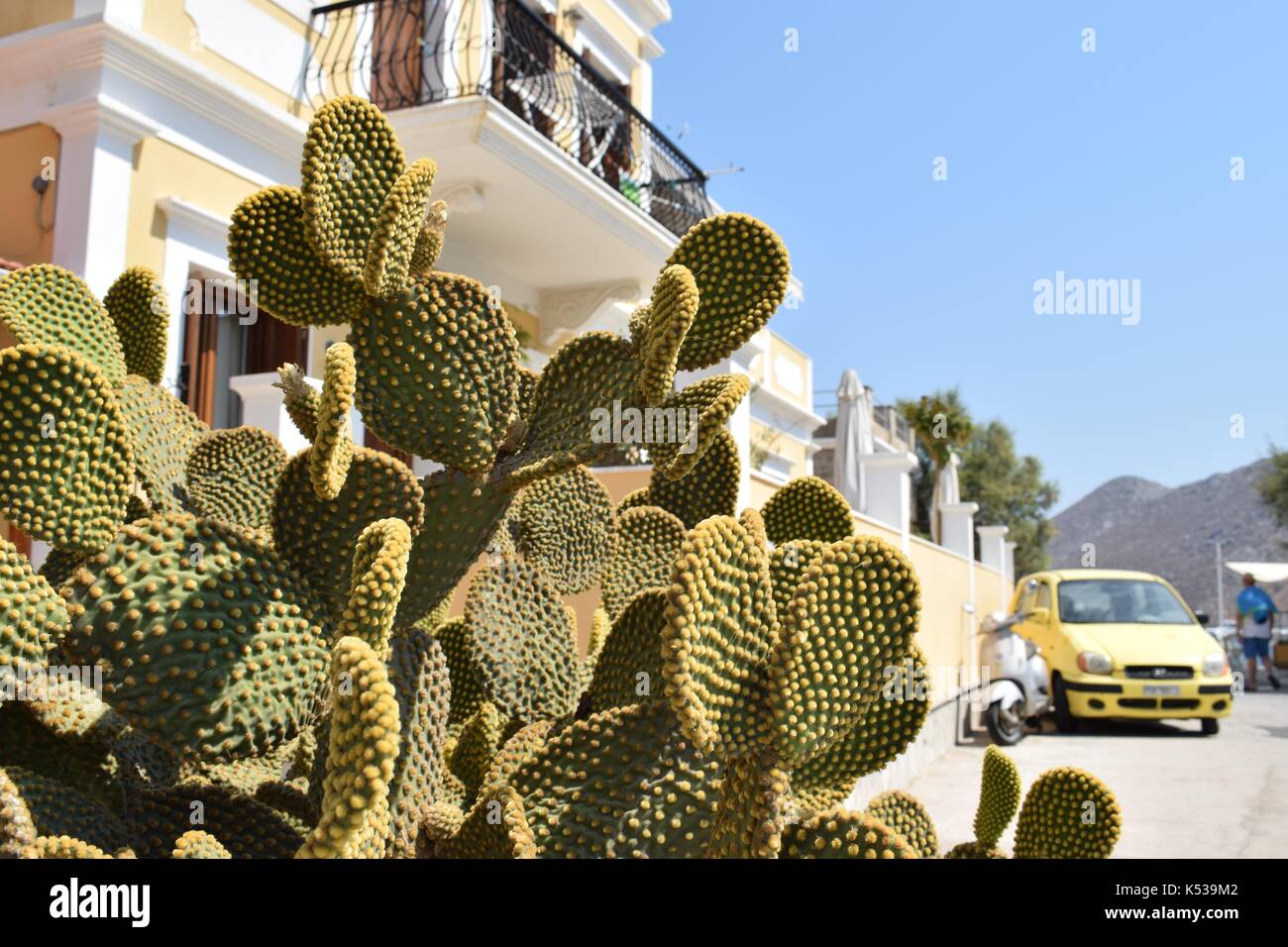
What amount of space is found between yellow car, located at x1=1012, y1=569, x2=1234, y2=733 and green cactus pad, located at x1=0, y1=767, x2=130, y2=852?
10.7 meters

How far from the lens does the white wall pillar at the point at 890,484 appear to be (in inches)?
560

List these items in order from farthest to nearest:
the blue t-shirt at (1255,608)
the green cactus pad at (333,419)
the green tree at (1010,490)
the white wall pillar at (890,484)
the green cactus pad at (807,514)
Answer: the green tree at (1010,490), the blue t-shirt at (1255,608), the white wall pillar at (890,484), the green cactus pad at (807,514), the green cactus pad at (333,419)

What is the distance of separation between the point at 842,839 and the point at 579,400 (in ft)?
2.26

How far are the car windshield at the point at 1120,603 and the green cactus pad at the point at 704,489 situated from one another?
10.3m

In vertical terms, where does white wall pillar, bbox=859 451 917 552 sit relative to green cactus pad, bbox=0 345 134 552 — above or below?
above

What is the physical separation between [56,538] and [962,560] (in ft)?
51.4

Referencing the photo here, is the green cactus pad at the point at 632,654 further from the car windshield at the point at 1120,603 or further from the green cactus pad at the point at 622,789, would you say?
the car windshield at the point at 1120,603

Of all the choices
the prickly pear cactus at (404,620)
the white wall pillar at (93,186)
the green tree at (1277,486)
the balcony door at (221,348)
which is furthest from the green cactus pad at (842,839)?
the green tree at (1277,486)

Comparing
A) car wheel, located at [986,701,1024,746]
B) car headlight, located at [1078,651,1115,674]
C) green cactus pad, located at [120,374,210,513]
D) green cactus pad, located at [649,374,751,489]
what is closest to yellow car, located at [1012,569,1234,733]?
car headlight, located at [1078,651,1115,674]

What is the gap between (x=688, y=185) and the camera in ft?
37.6

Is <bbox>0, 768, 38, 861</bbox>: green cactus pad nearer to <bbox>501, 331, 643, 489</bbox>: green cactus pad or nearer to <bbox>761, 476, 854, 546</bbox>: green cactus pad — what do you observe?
<bbox>501, 331, 643, 489</bbox>: green cactus pad

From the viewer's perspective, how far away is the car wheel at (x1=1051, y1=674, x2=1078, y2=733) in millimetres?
10859
